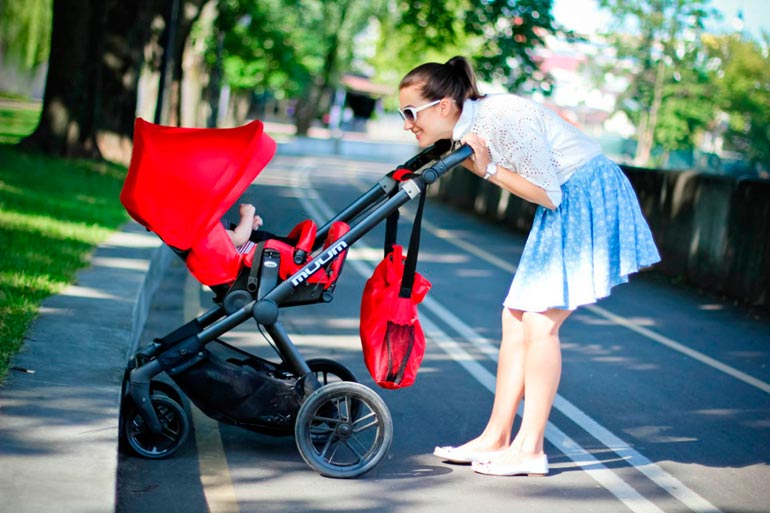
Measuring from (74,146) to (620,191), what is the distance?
61.2 feet

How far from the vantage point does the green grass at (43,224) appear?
7418 millimetres

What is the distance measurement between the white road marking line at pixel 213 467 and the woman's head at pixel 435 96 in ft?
5.74

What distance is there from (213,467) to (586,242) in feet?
6.57

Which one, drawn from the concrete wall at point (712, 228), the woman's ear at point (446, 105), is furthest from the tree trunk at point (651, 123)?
the woman's ear at point (446, 105)

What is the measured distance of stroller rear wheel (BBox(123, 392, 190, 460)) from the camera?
5344 millimetres

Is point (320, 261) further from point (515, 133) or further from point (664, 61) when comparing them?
point (664, 61)

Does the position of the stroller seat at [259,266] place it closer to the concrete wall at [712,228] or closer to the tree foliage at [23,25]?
the concrete wall at [712,228]

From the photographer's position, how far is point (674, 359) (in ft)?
29.6

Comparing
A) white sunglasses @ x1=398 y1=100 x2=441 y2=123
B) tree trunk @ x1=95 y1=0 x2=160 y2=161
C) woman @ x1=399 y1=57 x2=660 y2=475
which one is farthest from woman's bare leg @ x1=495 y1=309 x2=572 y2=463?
tree trunk @ x1=95 y1=0 x2=160 y2=161

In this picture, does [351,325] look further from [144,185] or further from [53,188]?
[53,188]

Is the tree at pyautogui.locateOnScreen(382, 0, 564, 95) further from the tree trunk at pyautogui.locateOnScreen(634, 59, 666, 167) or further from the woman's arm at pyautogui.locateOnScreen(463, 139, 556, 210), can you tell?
the tree trunk at pyautogui.locateOnScreen(634, 59, 666, 167)

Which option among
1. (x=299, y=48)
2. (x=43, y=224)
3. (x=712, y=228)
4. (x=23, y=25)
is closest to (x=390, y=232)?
(x=43, y=224)

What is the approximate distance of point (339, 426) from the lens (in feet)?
17.3

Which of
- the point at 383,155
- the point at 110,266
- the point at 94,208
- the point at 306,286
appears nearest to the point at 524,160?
the point at 306,286
